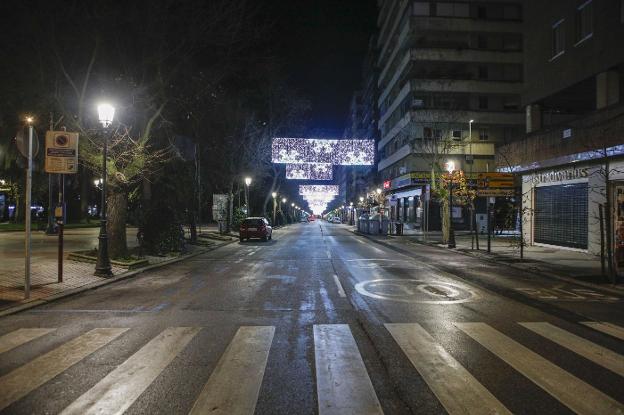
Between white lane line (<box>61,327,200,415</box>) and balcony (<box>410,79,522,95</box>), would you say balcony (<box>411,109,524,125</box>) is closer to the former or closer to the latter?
balcony (<box>410,79,522,95</box>)

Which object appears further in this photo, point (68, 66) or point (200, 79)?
point (200, 79)

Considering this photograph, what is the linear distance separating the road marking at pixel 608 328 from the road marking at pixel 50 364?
7476 millimetres

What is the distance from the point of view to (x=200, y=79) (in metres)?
20.4

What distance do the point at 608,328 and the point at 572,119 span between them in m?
17.9

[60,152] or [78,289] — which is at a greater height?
[60,152]

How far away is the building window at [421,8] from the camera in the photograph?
5259 cm

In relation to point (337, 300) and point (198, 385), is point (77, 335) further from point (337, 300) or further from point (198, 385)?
point (337, 300)

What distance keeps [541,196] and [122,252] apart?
820 inches

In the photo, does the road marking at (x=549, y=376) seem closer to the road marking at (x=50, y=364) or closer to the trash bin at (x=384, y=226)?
the road marking at (x=50, y=364)

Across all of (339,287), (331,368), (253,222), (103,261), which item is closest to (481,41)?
(253,222)

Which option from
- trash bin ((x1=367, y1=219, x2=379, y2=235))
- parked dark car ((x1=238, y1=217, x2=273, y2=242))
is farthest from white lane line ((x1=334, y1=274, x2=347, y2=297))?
trash bin ((x1=367, y1=219, x2=379, y2=235))

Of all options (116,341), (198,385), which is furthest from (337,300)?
(198,385)

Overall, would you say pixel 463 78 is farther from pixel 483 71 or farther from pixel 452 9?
pixel 452 9

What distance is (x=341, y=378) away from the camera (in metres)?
5.35
